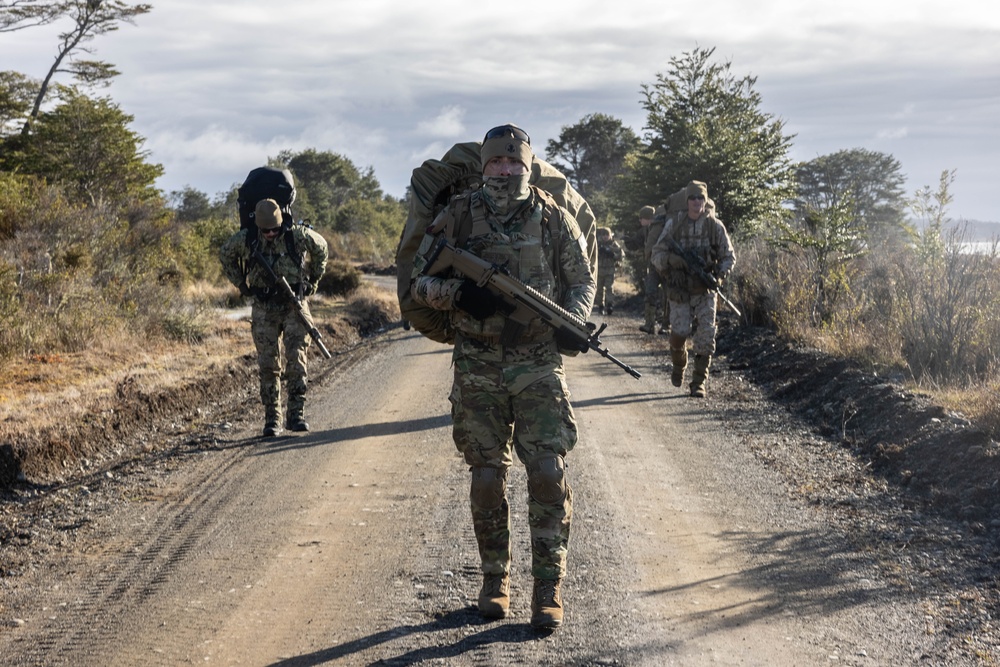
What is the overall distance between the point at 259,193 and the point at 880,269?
10513mm

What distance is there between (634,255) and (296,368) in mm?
15537

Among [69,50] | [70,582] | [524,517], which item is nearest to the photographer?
[70,582]

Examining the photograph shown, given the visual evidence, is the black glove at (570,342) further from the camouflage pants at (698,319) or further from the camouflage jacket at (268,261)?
the camouflage pants at (698,319)

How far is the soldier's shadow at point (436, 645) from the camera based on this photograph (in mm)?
4199

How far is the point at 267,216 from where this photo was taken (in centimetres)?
872

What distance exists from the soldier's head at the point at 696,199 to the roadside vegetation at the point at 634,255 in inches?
94.0

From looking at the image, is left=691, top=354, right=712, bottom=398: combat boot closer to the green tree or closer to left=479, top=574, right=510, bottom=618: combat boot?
left=479, top=574, right=510, bottom=618: combat boot

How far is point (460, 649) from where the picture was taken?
4.29m

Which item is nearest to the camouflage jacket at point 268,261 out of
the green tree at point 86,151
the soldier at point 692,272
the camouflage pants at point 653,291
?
the soldier at point 692,272

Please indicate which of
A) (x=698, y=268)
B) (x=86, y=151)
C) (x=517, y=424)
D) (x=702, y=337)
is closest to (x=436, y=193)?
(x=517, y=424)

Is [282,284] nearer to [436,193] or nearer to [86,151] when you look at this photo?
[436,193]

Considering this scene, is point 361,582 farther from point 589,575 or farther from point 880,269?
point 880,269

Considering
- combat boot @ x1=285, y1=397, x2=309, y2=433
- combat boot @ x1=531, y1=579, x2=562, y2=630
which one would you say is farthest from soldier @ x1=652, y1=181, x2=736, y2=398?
combat boot @ x1=531, y1=579, x2=562, y2=630

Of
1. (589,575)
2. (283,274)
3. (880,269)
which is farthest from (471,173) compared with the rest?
(880,269)
